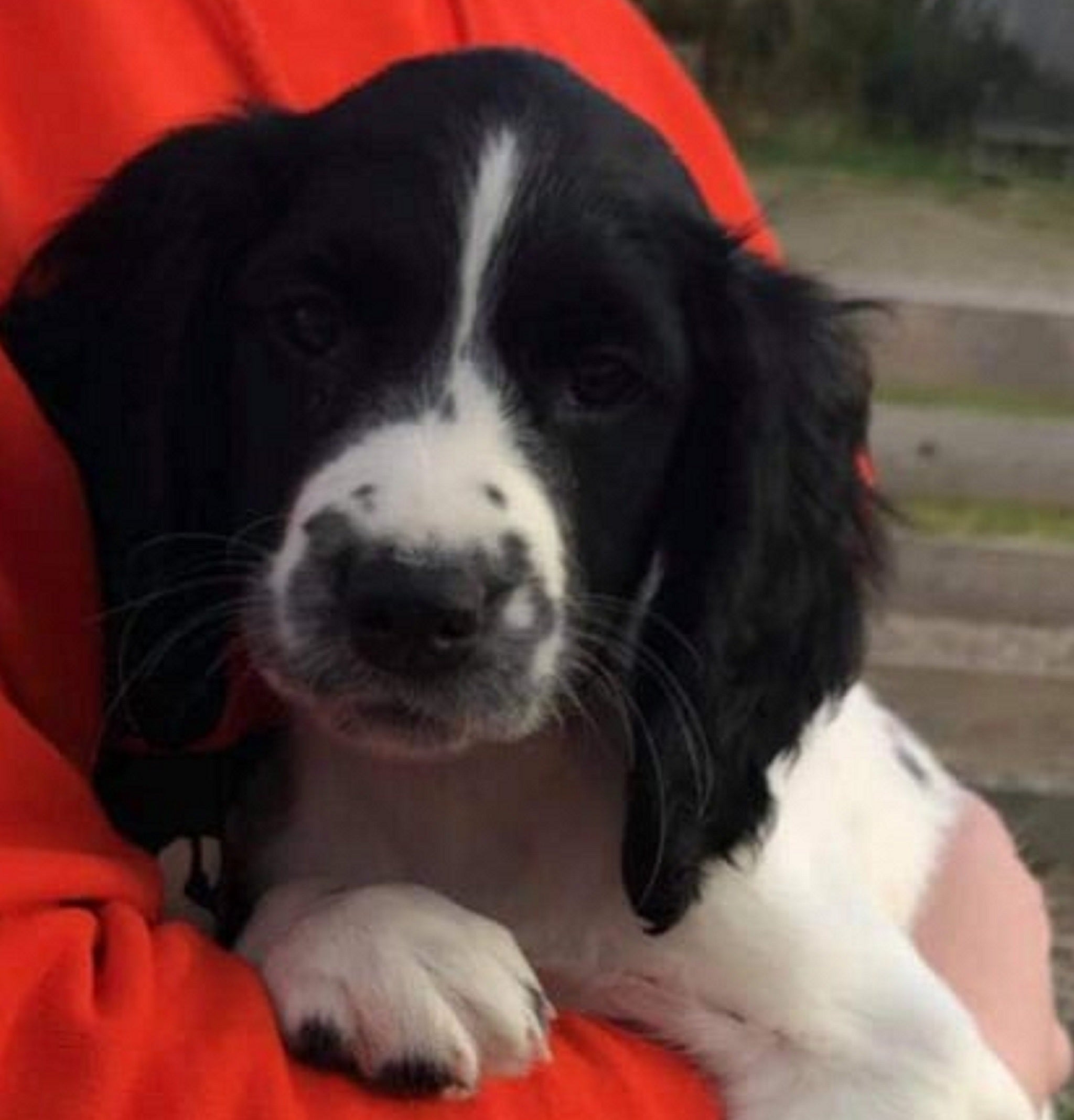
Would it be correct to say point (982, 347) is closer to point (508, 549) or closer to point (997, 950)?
point (997, 950)

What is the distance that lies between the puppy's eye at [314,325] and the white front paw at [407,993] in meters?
0.43

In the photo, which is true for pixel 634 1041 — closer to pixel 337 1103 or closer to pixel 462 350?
pixel 337 1103

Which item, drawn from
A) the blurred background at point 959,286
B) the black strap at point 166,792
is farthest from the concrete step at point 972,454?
the black strap at point 166,792

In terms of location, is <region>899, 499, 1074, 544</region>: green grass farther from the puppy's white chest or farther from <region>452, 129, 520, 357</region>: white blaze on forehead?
<region>452, 129, 520, 357</region>: white blaze on forehead

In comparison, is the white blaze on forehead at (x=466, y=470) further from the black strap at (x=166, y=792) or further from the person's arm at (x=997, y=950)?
the person's arm at (x=997, y=950)

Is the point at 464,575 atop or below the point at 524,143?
below

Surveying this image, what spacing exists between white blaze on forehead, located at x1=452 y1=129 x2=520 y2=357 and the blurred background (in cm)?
269

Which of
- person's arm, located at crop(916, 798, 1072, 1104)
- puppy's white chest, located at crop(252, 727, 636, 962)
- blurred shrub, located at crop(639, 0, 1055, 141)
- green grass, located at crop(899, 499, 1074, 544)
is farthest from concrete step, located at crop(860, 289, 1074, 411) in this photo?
puppy's white chest, located at crop(252, 727, 636, 962)

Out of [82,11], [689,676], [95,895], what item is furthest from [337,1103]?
[82,11]

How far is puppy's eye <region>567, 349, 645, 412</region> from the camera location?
215 centimetres

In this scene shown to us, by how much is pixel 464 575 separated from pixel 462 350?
0.88 ft

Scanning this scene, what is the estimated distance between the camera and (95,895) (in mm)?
1886

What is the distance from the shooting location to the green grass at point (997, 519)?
5.91m

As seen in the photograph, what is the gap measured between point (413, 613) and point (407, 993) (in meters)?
0.28
